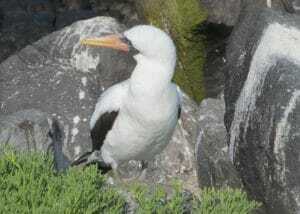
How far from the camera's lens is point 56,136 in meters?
8.52

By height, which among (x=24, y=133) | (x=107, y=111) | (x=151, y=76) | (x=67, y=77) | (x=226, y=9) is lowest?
(x=67, y=77)

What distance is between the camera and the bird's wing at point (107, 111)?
8.01 m

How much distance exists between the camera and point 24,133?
725 cm

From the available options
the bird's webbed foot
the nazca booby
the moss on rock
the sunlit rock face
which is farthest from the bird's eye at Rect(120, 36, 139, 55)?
the moss on rock

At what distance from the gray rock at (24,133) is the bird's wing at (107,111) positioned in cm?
79

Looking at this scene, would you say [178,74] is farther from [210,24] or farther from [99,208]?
[99,208]

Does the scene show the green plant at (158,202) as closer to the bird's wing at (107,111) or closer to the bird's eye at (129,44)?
the bird's eye at (129,44)

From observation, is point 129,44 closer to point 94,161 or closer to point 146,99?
point 146,99

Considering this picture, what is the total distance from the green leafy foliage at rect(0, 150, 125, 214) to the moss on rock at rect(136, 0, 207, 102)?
5142mm

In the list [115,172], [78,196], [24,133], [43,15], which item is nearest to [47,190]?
[78,196]

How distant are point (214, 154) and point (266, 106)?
158 centimetres

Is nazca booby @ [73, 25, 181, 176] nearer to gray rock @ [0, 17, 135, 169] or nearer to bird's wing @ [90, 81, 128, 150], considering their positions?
bird's wing @ [90, 81, 128, 150]

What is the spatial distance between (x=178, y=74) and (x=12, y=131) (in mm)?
4539

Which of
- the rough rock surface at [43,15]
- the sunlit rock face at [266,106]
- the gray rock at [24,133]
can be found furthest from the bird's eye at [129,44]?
the rough rock surface at [43,15]
